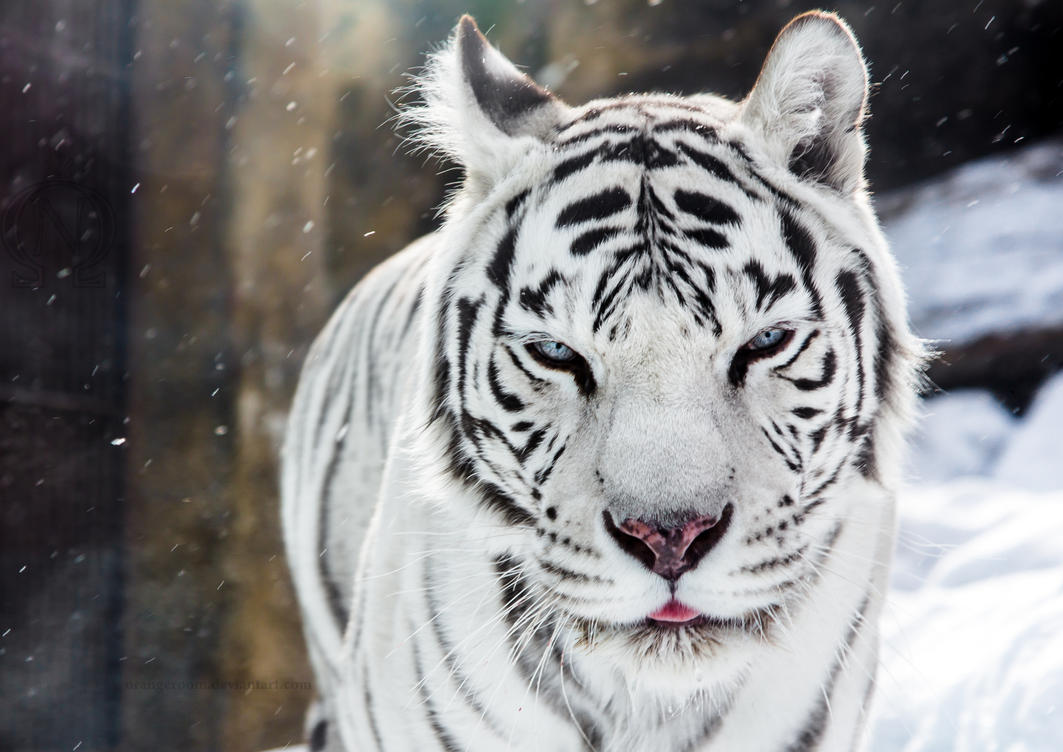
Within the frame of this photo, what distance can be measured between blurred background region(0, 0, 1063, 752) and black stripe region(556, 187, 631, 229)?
2.38 meters

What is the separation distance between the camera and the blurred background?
322cm

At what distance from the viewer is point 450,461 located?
1.07 meters

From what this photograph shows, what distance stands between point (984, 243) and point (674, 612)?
9.80ft

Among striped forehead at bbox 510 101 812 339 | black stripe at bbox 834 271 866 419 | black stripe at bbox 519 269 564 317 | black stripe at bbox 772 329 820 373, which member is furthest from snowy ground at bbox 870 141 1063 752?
black stripe at bbox 519 269 564 317

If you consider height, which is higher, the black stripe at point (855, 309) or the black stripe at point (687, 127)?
the black stripe at point (687, 127)

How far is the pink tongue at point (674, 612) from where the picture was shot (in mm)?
812

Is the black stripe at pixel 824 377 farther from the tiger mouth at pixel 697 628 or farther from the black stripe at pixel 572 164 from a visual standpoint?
the black stripe at pixel 572 164

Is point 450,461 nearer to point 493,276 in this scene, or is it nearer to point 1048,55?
point 493,276

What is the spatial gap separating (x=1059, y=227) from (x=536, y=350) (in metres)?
2.90

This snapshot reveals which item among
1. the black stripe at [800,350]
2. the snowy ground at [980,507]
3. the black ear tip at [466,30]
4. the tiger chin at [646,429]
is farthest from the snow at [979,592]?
the black ear tip at [466,30]

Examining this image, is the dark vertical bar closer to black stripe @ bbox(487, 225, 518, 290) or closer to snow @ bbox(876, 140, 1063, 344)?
black stripe @ bbox(487, 225, 518, 290)

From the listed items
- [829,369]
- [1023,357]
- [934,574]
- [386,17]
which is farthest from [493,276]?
[386,17]

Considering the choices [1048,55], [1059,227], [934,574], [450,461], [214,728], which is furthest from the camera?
[214,728]

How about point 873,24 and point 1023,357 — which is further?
point 873,24
